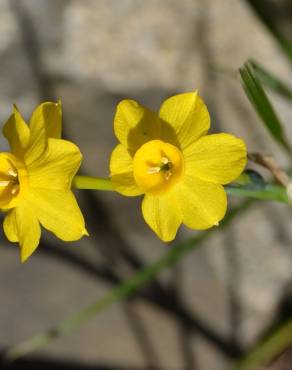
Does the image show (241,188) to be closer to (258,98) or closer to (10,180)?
(258,98)

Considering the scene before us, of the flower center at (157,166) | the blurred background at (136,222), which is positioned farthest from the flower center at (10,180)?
the blurred background at (136,222)

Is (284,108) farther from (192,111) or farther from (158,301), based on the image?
(192,111)

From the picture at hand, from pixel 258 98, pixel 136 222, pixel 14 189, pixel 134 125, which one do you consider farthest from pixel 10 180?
pixel 136 222

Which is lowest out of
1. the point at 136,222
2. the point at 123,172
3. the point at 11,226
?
the point at 136,222

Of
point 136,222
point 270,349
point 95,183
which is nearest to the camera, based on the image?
point 95,183

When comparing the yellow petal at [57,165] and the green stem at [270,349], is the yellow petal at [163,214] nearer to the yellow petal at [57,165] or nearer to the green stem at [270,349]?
the yellow petal at [57,165]

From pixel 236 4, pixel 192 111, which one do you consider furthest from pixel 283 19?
pixel 192 111

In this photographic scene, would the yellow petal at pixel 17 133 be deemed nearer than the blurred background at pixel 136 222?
Yes
